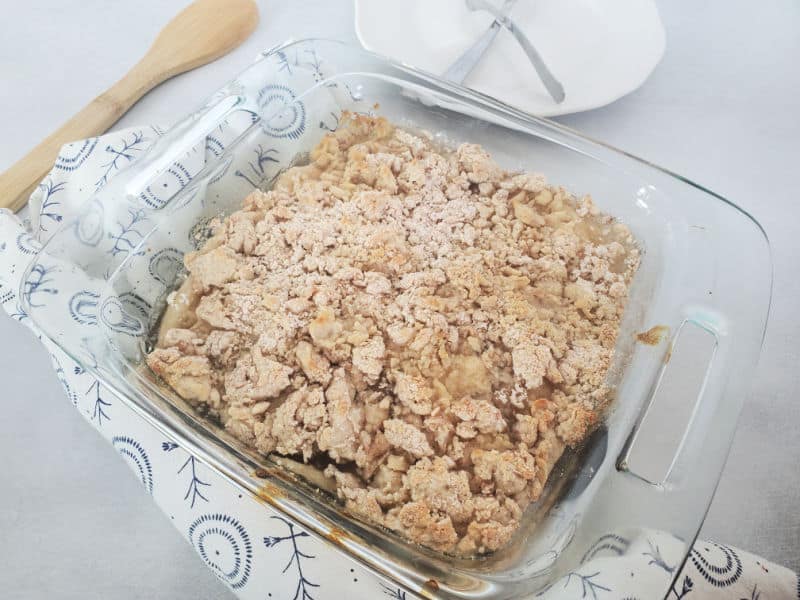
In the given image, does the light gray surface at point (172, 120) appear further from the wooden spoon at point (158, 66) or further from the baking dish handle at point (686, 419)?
the baking dish handle at point (686, 419)

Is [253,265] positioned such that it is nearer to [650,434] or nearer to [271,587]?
[271,587]

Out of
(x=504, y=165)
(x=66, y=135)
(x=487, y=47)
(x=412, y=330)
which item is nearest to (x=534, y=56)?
(x=487, y=47)

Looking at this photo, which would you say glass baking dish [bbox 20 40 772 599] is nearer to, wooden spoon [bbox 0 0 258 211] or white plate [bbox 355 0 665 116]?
white plate [bbox 355 0 665 116]

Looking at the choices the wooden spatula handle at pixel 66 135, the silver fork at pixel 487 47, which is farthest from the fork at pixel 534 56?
the wooden spatula handle at pixel 66 135

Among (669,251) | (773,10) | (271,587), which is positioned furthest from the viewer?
(773,10)

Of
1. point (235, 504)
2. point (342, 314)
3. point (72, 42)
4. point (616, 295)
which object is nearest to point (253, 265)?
point (342, 314)

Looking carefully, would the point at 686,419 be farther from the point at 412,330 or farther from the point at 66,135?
the point at 66,135

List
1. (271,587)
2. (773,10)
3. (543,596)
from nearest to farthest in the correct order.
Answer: (543,596), (271,587), (773,10)
